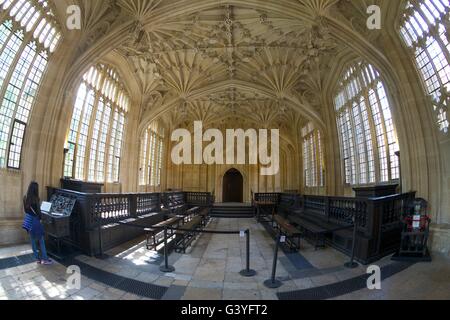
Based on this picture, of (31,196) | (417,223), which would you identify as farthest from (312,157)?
(31,196)

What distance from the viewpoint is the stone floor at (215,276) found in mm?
3523

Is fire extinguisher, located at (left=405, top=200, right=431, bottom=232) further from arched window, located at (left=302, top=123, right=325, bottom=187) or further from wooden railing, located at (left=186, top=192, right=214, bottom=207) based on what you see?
wooden railing, located at (left=186, top=192, right=214, bottom=207)

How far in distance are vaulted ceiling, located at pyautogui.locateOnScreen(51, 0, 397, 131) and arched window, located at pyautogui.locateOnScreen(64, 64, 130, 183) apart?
5.62ft

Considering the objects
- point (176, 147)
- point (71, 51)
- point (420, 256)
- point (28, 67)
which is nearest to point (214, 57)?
point (71, 51)

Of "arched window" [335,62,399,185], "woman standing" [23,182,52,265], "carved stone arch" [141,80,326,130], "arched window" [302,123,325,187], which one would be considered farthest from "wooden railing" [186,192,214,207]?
"woman standing" [23,182,52,265]

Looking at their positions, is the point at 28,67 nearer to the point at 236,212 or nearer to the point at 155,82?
the point at 155,82

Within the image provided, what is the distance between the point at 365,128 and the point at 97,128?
14.9 meters

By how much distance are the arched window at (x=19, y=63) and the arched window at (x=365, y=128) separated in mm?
13347

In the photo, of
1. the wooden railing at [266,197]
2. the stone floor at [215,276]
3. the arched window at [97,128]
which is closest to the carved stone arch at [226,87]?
the arched window at [97,128]

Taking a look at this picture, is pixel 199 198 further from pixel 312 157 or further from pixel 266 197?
pixel 312 157

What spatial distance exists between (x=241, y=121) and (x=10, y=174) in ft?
69.1

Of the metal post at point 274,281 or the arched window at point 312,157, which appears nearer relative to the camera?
the metal post at point 274,281

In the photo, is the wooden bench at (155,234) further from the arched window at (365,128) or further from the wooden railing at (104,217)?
the arched window at (365,128)

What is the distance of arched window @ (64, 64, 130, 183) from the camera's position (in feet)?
39.4
